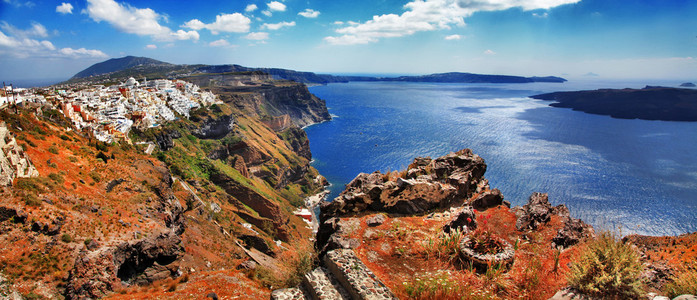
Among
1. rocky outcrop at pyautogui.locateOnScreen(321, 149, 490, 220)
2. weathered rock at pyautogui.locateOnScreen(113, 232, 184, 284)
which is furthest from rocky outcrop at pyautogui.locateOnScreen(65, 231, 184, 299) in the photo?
rocky outcrop at pyautogui.locateOnScreen(321, 149, 490, 220)

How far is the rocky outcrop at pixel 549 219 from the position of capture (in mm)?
10375

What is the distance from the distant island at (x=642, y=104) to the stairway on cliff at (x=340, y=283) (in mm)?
134304

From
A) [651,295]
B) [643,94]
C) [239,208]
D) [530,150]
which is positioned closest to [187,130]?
[239,208]

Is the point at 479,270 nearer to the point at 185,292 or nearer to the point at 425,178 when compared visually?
the point at 425,178

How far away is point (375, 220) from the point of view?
1101 centimetres

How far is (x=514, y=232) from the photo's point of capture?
11.1m

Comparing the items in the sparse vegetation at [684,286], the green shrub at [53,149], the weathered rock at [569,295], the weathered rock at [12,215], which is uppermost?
the green shrub at [53,149]

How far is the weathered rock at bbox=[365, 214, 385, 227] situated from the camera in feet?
35.7

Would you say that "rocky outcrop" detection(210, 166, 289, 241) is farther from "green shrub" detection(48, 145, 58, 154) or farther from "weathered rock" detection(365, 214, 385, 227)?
"weathered rock" detection(365, 214, 385, 227)

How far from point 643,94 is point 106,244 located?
6360 inches

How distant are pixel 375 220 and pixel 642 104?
145 metres

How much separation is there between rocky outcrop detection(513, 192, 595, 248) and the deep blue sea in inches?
276

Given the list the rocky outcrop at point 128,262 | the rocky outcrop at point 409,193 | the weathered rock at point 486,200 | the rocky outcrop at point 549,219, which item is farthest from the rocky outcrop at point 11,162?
the rocky outcrop at point 549,219

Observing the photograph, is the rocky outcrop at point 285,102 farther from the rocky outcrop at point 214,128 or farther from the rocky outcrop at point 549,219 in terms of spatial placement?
the rocky outcrop at point 549,219
